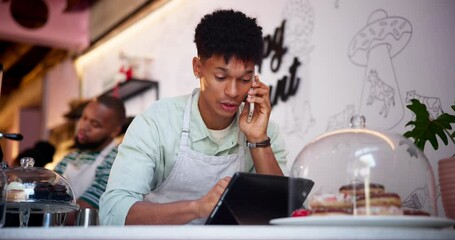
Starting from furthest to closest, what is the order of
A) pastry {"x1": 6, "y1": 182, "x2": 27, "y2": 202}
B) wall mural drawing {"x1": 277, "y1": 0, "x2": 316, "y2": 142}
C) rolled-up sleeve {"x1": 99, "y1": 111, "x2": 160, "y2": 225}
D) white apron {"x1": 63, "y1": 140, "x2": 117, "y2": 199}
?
white apron {"x1": 63, "y1": 140, "x2": 117, "y2": 199} → wall mural drawing {"x1": 277, "y1": 0, "x2": 316, "y2": 142} → pastry {"x1": 6, "y1": 182, "x2": 27, "y2": 202} → rolled-up sleeve {"x1": 99, "y1": 111, "x2": 160, "y2": 225}

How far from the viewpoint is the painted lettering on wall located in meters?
3.54

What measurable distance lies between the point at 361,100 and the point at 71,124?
15.8ft

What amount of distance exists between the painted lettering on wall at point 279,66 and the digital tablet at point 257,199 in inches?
74.3

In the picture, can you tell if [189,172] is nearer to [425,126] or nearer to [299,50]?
[425,126]

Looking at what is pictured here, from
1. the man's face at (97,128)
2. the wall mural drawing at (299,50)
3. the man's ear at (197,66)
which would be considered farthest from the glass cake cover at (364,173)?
the man's face at (97,128)

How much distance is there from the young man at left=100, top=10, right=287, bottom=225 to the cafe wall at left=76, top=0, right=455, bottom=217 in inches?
31.5

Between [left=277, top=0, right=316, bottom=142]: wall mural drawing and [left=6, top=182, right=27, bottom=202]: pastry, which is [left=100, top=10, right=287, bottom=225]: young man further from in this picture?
[left=277, top=0, right=316, bottom=142]: wall mural drawing

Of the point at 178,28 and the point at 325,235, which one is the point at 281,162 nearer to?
the point at 325,235

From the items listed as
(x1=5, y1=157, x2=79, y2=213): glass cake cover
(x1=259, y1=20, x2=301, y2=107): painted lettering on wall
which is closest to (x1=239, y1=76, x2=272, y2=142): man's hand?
(x1=5, y1=157, x2=79, y2=213): glass cake cover

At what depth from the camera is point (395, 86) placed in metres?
2.85

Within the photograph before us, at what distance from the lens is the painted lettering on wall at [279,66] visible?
3545 millimetres

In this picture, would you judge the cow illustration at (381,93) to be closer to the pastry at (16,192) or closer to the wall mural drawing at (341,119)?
the wall mural drawing at (341,119)

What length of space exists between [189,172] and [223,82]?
0.36 meters

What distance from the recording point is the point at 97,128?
165 inches
